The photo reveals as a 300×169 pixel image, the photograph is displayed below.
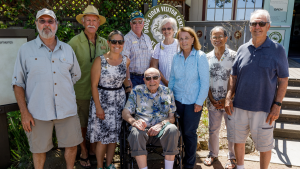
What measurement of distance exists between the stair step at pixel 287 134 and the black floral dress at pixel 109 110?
3143 mm

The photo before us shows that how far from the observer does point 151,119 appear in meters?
2.65

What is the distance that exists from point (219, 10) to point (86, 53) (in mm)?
7078

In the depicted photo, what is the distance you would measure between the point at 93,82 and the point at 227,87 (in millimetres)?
1679

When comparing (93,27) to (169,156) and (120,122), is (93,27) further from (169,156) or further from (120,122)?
(169,156)

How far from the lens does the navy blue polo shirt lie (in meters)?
2.26

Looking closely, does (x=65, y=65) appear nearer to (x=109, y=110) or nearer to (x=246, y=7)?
(x=109, y=110)

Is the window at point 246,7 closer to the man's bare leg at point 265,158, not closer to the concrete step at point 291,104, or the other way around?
the concrete step at point 291,104

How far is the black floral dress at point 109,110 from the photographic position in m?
2.62

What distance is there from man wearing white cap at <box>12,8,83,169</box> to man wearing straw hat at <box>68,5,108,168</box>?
440 millimetres

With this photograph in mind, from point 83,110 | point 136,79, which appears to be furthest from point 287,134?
point 83,110

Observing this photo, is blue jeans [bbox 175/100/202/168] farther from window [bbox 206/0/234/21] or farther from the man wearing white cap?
window [bbox 206/0/234/21]

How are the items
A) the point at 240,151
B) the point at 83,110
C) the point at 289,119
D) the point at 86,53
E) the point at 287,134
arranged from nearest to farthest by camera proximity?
1. the point at 240,151
2. the point at 86,53
3. the point at 83,110
4. the point at 287,134
5. the point at 289,119

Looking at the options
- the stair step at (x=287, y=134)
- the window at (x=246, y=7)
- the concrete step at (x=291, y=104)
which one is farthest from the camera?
the window at (x=246, y=7)

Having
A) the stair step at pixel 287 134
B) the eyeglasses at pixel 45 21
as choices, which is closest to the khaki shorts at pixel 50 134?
the eyeglasses at pixel 45 21
